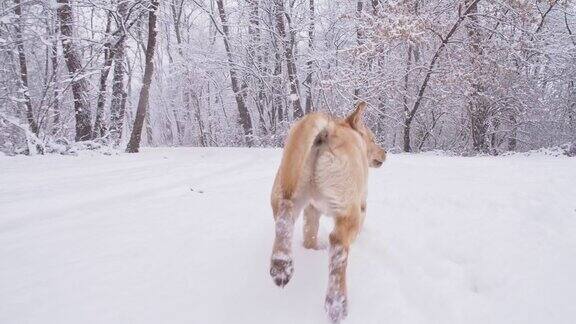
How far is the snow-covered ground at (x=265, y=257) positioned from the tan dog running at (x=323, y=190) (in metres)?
0.26

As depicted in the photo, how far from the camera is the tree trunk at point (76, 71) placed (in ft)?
32.6

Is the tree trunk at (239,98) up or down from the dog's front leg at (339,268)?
up

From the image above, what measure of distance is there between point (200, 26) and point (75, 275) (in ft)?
85.8

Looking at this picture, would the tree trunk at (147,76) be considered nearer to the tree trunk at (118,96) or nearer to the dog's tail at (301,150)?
the tree trunk at (118,96)

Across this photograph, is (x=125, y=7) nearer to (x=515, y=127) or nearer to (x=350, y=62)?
(x=350, y=62)

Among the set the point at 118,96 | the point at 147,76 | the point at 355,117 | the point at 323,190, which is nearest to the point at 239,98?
the point at 118,96

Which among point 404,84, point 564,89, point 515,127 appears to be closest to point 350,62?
point 404,84

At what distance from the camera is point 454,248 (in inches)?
113

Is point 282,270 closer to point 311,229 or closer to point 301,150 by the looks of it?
point 301,150

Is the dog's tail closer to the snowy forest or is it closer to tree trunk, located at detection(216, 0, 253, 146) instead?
the snowy forest

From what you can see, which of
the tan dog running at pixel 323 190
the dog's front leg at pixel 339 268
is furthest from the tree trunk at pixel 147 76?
the dog's front leg at pixel 339 268

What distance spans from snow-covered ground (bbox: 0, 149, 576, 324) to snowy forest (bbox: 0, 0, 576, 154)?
229 inches

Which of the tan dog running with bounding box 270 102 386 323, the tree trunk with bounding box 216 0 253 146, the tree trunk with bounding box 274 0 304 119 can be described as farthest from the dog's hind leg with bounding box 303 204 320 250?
the tree trunk with bounding box 216 0 253 146

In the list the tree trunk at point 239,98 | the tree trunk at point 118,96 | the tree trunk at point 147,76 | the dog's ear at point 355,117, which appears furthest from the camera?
the tree trunk at point 239,98
